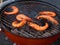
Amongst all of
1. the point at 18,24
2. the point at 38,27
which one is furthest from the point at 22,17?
the point at 38,27

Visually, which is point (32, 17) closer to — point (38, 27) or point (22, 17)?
point (22, 17)

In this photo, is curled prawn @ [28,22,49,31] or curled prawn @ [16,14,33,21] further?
curled prawn @ [16,14,33,21]

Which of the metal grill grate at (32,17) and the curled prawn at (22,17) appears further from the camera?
the curled prawn at (22,17)

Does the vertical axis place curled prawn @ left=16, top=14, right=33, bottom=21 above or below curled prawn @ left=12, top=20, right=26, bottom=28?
above

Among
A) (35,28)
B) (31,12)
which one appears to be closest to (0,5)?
(31,12)

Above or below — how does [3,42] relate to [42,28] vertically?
below

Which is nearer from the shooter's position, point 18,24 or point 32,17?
point 18,24

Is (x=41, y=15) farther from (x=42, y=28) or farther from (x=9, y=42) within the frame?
(x=9, y=42)

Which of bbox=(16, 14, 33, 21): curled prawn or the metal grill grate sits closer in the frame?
the metal grill grate

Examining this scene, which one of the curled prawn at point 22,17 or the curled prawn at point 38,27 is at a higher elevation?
the curled prawn at point 22,17

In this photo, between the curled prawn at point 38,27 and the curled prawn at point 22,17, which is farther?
the curled prawn at point 22,17

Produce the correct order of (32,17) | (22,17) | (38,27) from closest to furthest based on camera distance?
(38,27) < (22,17) < (32,17)
